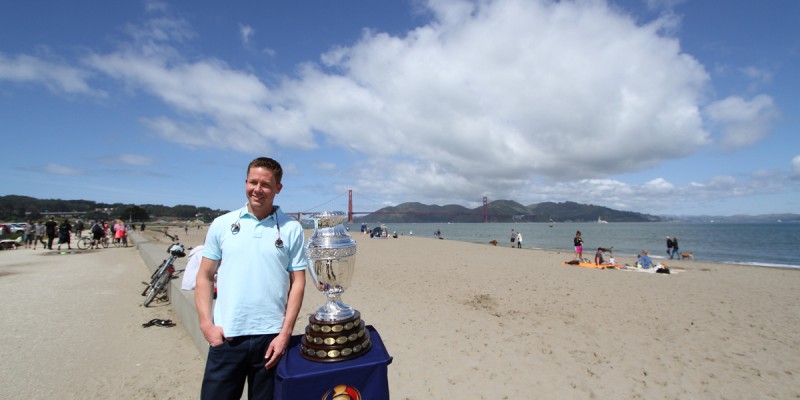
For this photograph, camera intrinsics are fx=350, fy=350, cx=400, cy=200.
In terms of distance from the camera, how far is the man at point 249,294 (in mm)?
1729

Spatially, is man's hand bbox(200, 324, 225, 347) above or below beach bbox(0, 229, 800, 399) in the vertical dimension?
above

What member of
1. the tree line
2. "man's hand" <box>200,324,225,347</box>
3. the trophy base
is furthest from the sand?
the tree line

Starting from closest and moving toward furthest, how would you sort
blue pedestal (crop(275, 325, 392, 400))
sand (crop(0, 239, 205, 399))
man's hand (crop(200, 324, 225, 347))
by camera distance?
blue pedestal (crop(275, 325, 392, 400)) < man's hand (crop(200, 324, 225, 347)) < sand (crop(0, 239, 205, 399))

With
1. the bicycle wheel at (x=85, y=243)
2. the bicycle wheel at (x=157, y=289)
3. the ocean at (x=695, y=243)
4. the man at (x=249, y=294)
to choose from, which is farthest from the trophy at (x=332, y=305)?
the bicycle wheel at (x=85, y=243)

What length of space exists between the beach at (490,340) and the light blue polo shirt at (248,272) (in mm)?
2297

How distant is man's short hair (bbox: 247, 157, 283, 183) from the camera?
1811 mm

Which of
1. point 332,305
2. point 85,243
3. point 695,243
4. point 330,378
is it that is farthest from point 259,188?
point 695,243

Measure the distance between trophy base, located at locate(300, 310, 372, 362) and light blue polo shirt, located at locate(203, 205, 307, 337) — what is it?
28 cm

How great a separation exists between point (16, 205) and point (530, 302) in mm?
127038

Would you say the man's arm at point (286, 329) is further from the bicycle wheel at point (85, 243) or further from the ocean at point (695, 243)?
the bicycle wheel at point (85, 243)

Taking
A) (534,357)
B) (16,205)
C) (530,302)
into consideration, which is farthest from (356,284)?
(16,205)

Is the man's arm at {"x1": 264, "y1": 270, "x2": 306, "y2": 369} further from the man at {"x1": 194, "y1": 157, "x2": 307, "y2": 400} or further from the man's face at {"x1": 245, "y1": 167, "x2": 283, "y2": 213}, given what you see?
the man's face at {"x1": 245, "y1": 167, "x2": 283, "y2": 213}

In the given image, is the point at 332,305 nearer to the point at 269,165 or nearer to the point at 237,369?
the point at 237,369

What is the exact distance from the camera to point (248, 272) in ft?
5.83
